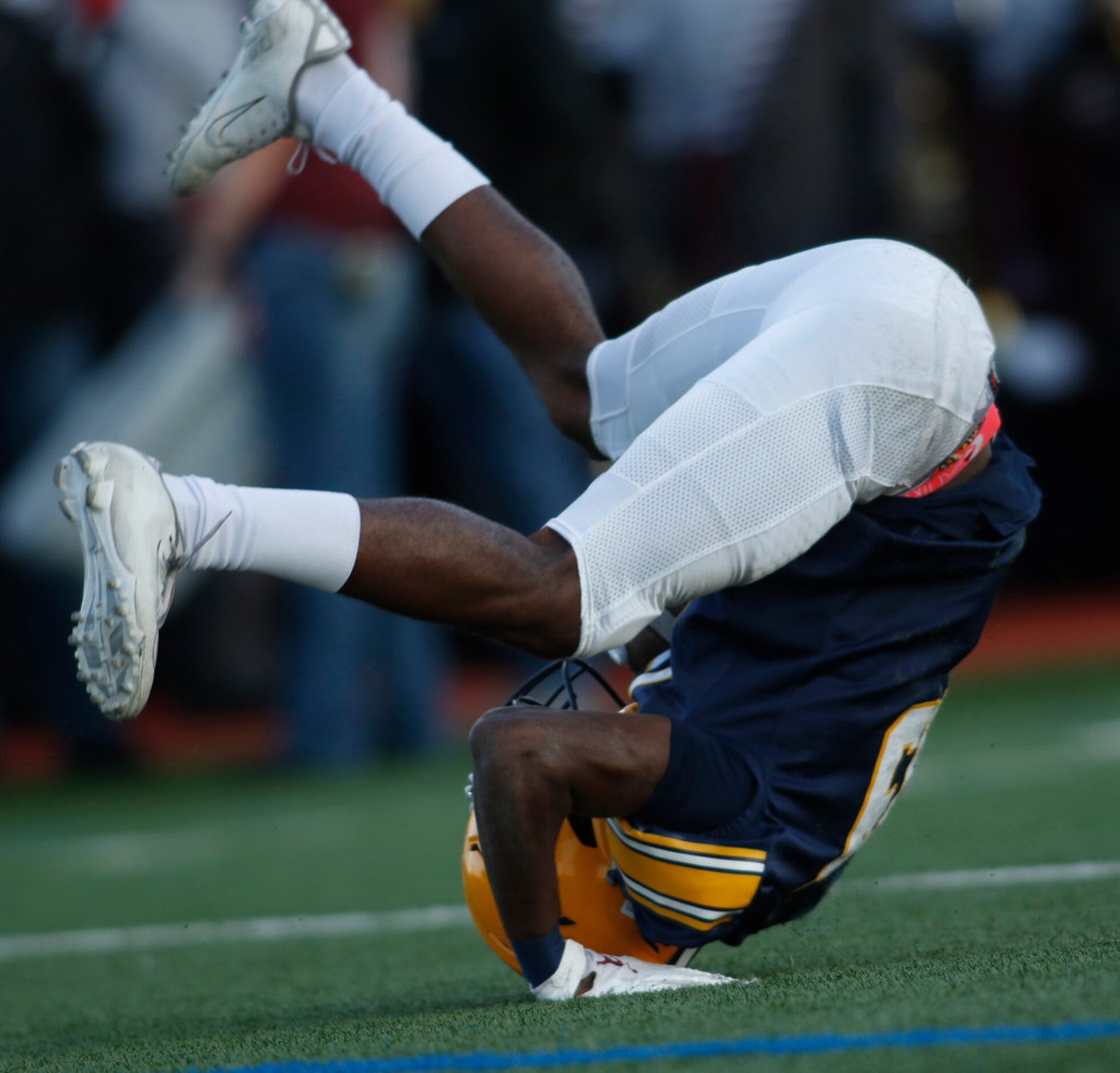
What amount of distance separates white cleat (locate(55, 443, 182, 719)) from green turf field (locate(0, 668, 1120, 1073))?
0.46 metres

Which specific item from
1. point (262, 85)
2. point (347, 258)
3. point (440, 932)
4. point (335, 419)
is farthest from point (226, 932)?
point (347, 258)

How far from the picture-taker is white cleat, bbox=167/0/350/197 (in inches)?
121

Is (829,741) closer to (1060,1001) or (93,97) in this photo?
(1060,1001)

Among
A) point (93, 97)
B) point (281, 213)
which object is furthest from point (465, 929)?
point (93, 97)

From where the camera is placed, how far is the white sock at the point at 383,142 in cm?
312

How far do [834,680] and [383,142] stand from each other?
115 centimetres

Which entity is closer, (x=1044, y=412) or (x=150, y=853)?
(x=150, y=853)

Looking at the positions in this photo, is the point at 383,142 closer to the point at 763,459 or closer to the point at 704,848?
the point at 763,459

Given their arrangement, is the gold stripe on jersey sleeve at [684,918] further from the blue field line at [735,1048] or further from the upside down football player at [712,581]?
the blue field line at [735,1048]

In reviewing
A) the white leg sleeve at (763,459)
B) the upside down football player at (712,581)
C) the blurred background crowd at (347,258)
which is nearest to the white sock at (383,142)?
the upside down football player at (712,581)

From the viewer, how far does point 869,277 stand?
A: 8.55ft

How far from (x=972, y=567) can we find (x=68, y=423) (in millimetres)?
3886

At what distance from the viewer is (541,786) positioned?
A: 8.14 ft

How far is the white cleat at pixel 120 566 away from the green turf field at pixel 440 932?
0.46 meters
